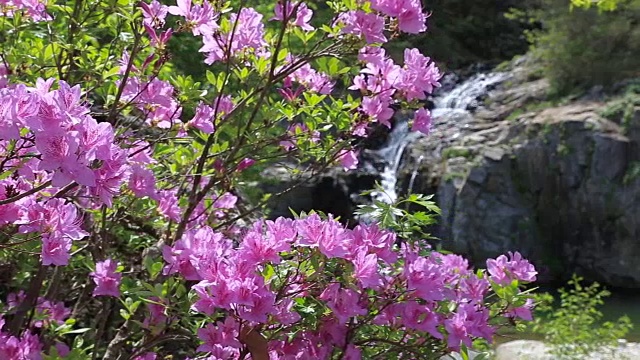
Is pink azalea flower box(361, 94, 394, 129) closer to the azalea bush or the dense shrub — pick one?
the azalea bush

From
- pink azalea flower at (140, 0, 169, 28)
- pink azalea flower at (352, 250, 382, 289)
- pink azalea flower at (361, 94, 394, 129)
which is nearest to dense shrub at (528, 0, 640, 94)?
pink azalea flower at (361, 94, 394, 129)

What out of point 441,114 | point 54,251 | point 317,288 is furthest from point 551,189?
point 54,251

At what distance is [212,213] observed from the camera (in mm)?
2715

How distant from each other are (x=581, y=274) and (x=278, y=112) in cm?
1084

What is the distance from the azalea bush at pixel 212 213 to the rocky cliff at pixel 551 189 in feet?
29.0

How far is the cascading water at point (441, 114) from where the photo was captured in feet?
44.9

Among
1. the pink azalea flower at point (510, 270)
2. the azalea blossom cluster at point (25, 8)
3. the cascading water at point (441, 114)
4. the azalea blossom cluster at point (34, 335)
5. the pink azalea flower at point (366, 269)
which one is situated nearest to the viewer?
the pink azalea flower at point (366, 269)

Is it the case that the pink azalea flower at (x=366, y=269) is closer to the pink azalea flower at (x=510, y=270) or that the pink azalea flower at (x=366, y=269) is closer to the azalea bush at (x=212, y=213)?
the azalea bush at (x=212, y=213)

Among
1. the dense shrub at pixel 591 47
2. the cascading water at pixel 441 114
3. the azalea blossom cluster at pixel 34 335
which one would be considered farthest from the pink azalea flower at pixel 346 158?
the dense shrub at pixel 591 47

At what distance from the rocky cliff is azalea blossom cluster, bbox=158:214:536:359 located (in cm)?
925

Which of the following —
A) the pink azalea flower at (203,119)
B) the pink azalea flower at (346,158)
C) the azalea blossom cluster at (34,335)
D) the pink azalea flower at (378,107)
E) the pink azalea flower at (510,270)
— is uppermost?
the pink azalea flower at (378,107)

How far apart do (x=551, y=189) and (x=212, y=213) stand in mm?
10065

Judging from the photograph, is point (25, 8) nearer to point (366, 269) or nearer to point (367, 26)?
point (367, 26)

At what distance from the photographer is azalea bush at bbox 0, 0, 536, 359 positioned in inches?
55.6
